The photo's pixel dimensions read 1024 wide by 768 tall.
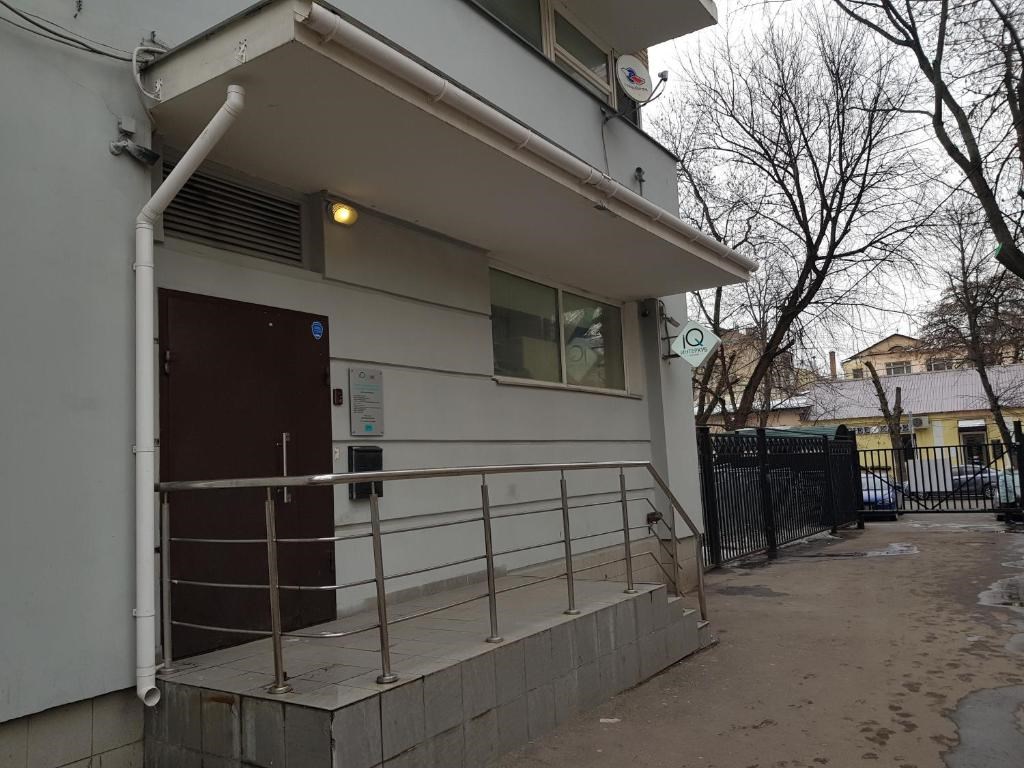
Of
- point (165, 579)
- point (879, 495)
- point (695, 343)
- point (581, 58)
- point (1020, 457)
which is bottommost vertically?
point (879, 495)

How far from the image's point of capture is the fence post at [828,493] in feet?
46.0

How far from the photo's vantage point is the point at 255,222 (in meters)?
4.80

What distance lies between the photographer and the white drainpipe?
11.5 feet

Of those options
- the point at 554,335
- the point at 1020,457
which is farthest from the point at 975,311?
the point at 554,335

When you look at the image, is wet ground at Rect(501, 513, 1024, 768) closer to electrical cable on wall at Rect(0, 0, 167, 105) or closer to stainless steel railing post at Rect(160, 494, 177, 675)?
stainless steel railing post at Rect(160, 494, 177, 675)

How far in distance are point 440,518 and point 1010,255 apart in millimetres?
A: 9252

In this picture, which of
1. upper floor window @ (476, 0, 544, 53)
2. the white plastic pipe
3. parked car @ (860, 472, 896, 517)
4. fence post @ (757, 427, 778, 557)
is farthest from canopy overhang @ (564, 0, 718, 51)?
parked car @ (860, 472, 896, 517)

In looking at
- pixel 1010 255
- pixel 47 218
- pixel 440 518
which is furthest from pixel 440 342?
pixel 1010 255

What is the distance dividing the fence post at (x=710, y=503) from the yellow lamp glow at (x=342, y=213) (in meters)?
6.24

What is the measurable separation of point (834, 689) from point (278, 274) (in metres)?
4.50

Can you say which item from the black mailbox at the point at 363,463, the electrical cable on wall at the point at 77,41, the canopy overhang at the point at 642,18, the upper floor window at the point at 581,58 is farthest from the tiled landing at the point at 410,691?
the canopy overhang at the point at 642,18

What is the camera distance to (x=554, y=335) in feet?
25.2

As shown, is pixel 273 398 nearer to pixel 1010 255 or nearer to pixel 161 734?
pixel 161 734

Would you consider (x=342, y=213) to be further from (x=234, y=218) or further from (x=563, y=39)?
(x=563, y=39)
